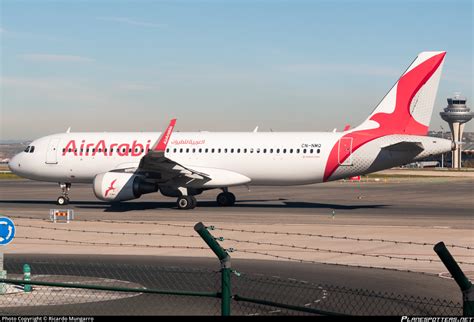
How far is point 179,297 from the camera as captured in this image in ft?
55.4

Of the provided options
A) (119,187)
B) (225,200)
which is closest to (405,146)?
(225,200)

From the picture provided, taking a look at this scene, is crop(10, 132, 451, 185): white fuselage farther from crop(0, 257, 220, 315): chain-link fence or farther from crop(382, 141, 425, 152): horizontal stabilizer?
crop(0, 257, 220, 315): chain-link fence

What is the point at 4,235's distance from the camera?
1594 cm

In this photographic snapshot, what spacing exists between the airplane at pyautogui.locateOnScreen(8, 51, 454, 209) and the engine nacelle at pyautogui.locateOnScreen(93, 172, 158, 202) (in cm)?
5

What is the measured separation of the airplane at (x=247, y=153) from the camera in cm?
4128

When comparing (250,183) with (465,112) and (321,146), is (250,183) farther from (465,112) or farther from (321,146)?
(465,112)

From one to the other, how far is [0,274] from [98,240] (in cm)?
1060

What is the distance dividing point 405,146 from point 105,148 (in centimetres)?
1585

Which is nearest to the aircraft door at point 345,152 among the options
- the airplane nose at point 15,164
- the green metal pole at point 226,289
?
the airplane nose at point 15,164

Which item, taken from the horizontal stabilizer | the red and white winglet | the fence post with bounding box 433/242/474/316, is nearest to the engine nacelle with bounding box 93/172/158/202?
the red and white winglet

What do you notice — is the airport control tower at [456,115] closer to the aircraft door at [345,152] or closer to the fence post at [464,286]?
the aircraft door at [345,152]

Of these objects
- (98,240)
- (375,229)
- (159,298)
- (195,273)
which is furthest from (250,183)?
(159,298)

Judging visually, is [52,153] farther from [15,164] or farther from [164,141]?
[164,141]

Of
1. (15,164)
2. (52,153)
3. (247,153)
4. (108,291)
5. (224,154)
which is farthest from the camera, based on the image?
(15,164)
